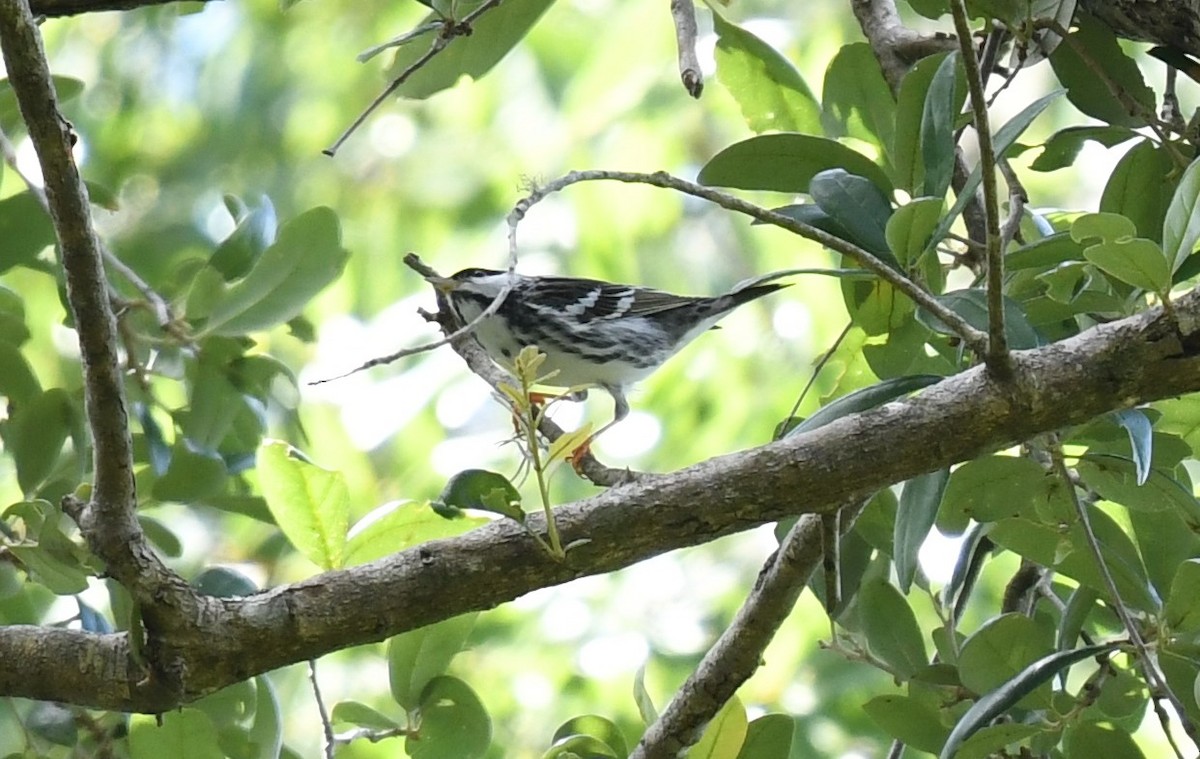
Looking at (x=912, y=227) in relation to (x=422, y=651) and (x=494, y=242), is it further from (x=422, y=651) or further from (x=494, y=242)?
(x=494, y=242)

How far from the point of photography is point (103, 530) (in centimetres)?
118

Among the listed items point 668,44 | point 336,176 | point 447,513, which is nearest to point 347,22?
point 336,176

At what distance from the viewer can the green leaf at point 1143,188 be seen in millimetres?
1439

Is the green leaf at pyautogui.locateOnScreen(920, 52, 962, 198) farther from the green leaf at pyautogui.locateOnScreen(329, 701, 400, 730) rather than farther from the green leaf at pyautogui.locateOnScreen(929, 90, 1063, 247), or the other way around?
the green leaf at pyautogui.locateOnScreen(329, 701, 400, 730)

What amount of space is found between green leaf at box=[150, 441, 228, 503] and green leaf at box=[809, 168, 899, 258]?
2.49 ft

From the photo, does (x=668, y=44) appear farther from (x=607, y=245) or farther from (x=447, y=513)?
(x=447, y=513)

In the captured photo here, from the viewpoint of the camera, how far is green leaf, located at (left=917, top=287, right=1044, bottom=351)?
125 centimetres

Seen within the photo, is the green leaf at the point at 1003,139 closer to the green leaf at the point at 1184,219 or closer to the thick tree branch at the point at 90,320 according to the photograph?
the green leaf at the point at 1184,219

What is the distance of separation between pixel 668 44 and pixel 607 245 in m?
0.80

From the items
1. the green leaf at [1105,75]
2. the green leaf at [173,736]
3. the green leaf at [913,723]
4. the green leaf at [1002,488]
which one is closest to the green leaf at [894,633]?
the green leaf at [913,723]

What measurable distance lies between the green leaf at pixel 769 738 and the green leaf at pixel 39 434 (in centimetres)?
85

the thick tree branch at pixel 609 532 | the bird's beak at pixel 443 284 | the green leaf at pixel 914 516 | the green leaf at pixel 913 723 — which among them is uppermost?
the bird's beak at pixel 443 284

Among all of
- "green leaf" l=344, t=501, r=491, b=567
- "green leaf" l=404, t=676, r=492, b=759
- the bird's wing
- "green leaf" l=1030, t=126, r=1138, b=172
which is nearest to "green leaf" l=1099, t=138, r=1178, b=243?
"green leaf" l=1030, t=126, r=1138, b=172

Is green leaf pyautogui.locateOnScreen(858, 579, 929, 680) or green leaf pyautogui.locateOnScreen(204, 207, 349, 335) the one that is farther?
green leaf pyautogui.locateOnScreen(204, 207, 349, 335)
